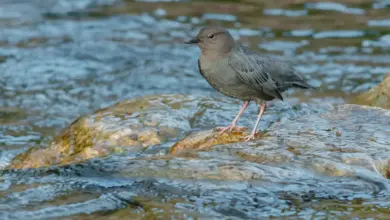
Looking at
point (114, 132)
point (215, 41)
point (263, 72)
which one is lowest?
point (114, 132)

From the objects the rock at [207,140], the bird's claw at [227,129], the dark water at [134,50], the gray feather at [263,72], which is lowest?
the dark water at [134,50]

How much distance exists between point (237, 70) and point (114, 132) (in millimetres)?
1429

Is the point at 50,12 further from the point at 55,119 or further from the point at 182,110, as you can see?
the point at 182,110

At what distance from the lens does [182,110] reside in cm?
703

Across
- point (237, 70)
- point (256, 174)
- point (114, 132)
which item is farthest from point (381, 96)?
point (256, 174)

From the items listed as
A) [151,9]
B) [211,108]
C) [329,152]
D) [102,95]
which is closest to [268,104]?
[211,108]

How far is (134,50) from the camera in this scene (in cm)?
1063

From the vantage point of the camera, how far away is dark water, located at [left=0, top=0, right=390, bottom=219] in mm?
8695

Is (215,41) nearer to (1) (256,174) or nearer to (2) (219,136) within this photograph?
(2) (219,136)

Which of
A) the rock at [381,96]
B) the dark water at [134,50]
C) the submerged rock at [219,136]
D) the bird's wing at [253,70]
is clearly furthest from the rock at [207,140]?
the rock at [381,96]

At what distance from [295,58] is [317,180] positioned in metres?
5.72

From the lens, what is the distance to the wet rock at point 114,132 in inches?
251

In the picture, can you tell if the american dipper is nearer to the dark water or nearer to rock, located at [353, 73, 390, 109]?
the dark water

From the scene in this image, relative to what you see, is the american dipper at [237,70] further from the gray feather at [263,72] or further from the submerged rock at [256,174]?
the submerged rock at [256,174]
